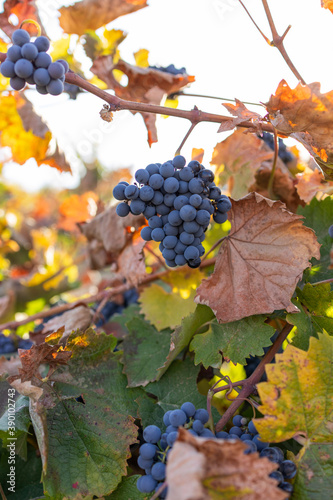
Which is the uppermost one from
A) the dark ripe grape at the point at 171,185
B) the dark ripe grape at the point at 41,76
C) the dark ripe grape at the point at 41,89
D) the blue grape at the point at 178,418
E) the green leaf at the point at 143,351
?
the dark ripe grape at the point at 41,76

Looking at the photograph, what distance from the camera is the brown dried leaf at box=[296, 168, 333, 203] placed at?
0.93 metres

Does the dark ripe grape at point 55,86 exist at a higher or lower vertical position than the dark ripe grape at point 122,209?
higher

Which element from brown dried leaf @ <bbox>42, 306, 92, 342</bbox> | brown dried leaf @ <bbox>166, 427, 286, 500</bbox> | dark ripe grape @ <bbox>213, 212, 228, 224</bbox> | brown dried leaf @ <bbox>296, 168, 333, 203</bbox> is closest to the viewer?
brown dried leaf @ <bbox>166, 427, 286, 500</bbox>

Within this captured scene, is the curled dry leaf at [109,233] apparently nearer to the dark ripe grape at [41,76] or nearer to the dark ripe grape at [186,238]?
the dark ripe grape at [186,238]

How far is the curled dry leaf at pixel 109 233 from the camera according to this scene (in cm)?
108

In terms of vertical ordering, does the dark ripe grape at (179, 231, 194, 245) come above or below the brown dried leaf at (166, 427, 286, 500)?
above

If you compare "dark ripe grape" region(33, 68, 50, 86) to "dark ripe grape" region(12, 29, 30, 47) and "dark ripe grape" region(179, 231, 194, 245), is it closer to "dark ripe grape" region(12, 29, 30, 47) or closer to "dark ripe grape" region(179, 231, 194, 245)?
"dark ripe grape" region(12, 29, 30, 47)

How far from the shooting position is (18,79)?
2.29 ft

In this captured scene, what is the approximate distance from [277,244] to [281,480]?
16.2 inches

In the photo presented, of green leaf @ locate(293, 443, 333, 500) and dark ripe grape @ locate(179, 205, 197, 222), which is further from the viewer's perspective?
dark ripe grape @ locate(179, 205, 197, 222)

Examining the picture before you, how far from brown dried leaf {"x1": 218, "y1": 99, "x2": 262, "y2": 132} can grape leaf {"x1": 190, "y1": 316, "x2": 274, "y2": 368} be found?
38 cm

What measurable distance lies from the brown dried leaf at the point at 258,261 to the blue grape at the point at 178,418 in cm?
20

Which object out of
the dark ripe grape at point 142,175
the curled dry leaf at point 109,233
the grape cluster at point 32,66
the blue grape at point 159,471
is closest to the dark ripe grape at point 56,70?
the grape cluster at point 32,66

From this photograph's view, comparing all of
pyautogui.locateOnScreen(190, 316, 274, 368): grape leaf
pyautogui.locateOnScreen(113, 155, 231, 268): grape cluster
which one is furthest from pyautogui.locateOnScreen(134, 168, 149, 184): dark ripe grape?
pyautogui.locateOnScreen(190, 316, 274, 368): grape leaf
